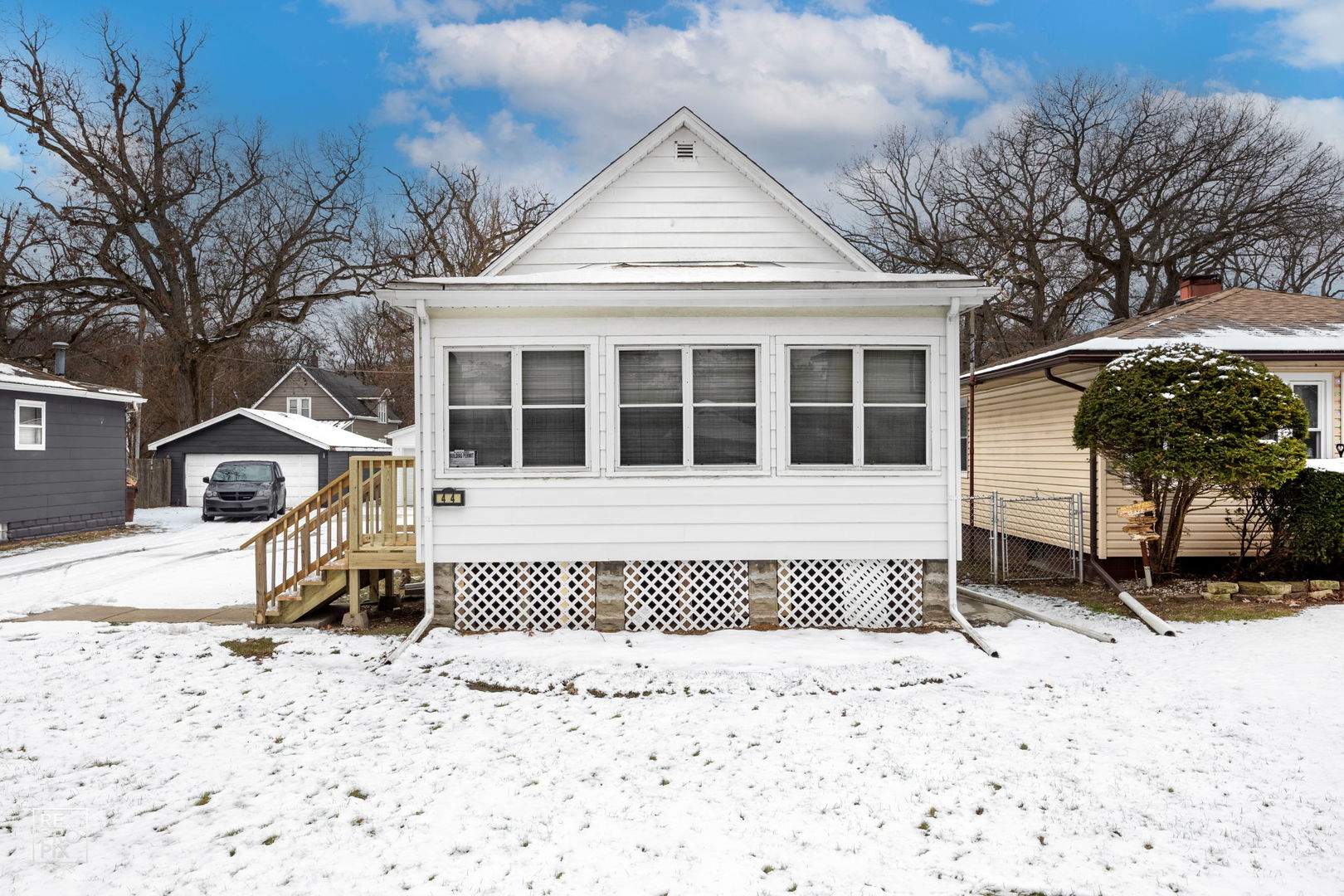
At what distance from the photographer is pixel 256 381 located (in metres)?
42.3

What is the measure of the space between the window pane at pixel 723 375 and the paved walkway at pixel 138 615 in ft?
18.3

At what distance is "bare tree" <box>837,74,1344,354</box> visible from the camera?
2266 cm

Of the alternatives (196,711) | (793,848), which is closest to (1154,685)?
(793,848)

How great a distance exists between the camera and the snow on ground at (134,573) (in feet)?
30.2

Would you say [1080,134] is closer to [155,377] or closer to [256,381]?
Result: [155,377]

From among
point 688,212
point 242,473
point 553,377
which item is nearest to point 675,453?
point 553,377

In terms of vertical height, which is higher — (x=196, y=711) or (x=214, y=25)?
(x=214, y=25)

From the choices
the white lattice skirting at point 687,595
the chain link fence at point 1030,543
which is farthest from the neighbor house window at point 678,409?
the chain link fence at point 1030,543

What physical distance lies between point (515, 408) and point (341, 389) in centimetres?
3977

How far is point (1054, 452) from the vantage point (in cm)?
1105

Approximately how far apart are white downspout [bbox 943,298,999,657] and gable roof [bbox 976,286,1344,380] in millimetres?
3522

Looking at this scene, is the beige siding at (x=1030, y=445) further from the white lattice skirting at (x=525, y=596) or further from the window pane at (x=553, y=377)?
the window pane at (x=553, y=377)

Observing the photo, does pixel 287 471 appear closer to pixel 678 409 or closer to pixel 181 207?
pixel 181 207

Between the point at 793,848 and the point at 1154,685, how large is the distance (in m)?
4.03
